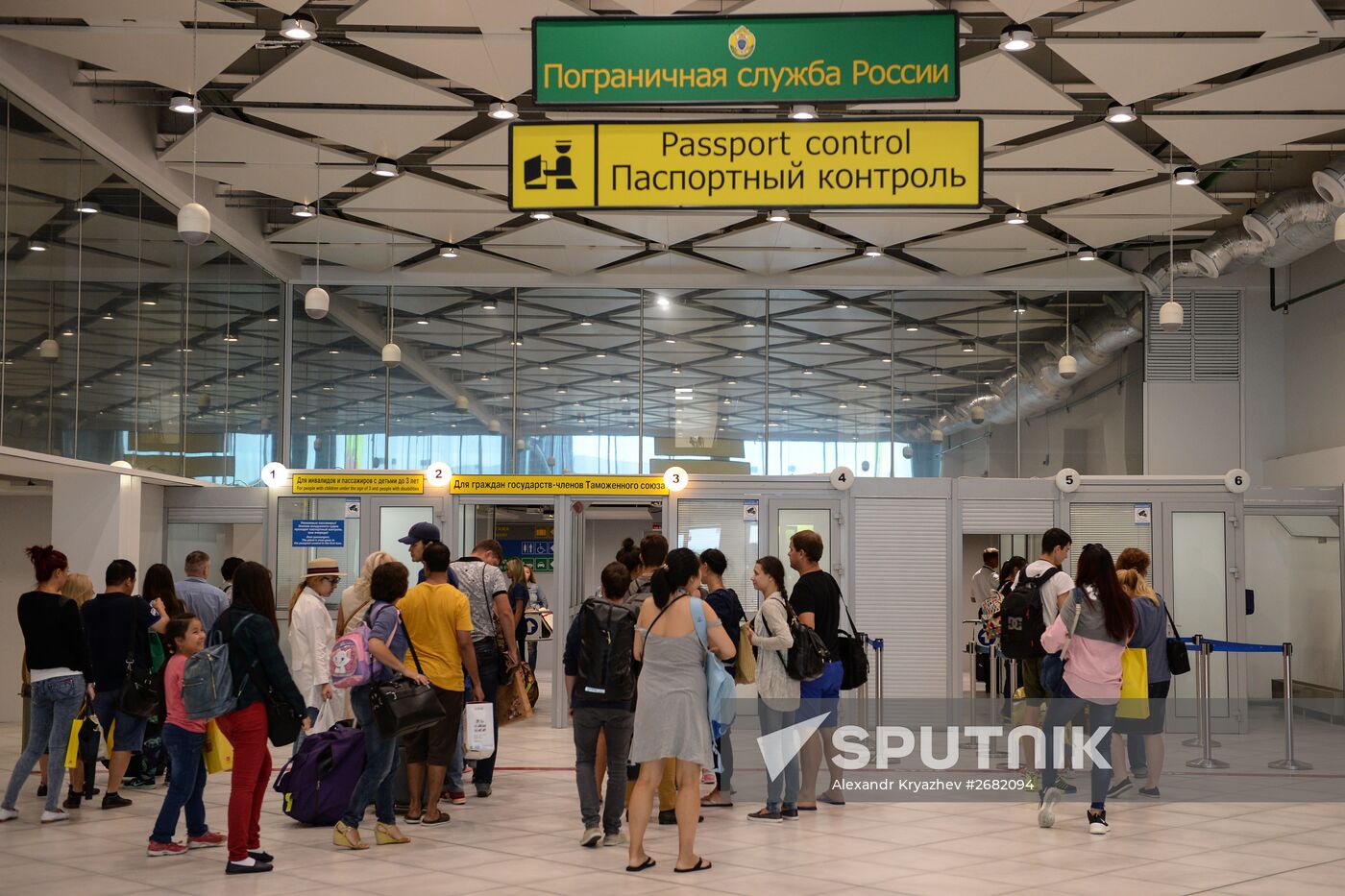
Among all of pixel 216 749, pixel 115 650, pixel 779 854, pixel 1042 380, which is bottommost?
pixel 779 854

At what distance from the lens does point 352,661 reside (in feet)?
21.4

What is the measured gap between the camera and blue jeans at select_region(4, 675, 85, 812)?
735cm

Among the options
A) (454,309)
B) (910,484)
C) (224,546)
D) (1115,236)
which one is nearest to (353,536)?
(224,546)

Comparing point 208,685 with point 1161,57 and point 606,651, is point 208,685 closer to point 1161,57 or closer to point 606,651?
point 606,651

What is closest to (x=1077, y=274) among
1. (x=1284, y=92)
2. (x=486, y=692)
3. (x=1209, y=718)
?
(x=1284, y=92)

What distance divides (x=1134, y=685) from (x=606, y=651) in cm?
343

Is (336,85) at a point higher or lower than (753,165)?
higher

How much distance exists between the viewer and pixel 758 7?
7750mm

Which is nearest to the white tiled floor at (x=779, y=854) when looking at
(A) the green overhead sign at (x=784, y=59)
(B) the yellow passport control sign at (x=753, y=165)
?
(B) the yellow passport control sign at (x=753, y=165)

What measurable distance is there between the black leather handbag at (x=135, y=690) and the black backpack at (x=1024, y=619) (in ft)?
17.7

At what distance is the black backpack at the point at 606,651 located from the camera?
6.51 meters

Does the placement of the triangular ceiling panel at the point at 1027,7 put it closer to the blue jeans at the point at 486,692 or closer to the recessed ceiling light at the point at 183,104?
the blue jeans at the point at 486,692

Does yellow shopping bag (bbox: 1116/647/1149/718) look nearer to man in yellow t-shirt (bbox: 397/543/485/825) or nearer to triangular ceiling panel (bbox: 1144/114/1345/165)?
man in yellow t-shirt (bbox: 397/543/485/825)

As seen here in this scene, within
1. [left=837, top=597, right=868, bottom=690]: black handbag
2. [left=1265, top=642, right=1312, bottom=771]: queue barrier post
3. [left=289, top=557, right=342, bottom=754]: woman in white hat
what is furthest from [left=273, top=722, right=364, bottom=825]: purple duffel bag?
[left=1265, top=642, right=1312, bottom=771]: queue barrier post
